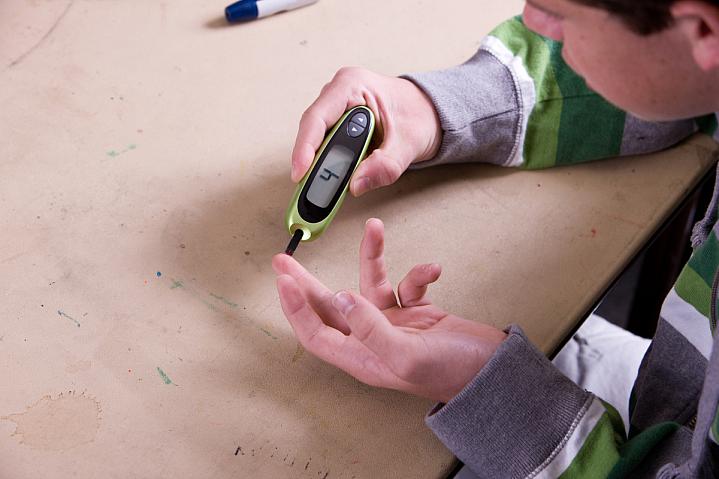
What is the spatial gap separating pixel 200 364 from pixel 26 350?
13 cm

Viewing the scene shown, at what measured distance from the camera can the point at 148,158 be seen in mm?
729

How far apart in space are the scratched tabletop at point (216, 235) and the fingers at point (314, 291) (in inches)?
1.0

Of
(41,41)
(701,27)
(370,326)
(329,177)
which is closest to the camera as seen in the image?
(701,27)

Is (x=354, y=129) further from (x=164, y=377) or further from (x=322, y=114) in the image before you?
(x=164, y=377)

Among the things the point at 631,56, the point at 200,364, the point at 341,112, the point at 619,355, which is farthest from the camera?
the point at 619,355

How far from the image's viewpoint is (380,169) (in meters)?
0.69

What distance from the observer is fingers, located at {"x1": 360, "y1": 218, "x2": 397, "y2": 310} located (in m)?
0.63

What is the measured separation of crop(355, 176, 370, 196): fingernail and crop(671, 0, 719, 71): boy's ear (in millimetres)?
295

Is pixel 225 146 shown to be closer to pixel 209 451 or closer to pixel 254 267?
pixel 254 267

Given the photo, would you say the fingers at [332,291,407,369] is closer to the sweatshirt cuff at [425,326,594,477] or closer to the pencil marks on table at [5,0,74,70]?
the sweatshirt cuff at [425,326,594,477]

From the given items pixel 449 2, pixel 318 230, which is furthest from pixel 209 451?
pixel 449 2

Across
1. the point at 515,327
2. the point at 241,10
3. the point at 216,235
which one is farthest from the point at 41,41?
the point at 515,327

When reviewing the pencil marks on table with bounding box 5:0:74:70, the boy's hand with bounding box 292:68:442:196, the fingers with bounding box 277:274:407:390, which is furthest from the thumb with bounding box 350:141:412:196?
the pencil marks on table with bounding box 5:0:74:70

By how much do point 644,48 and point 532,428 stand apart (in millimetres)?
283
